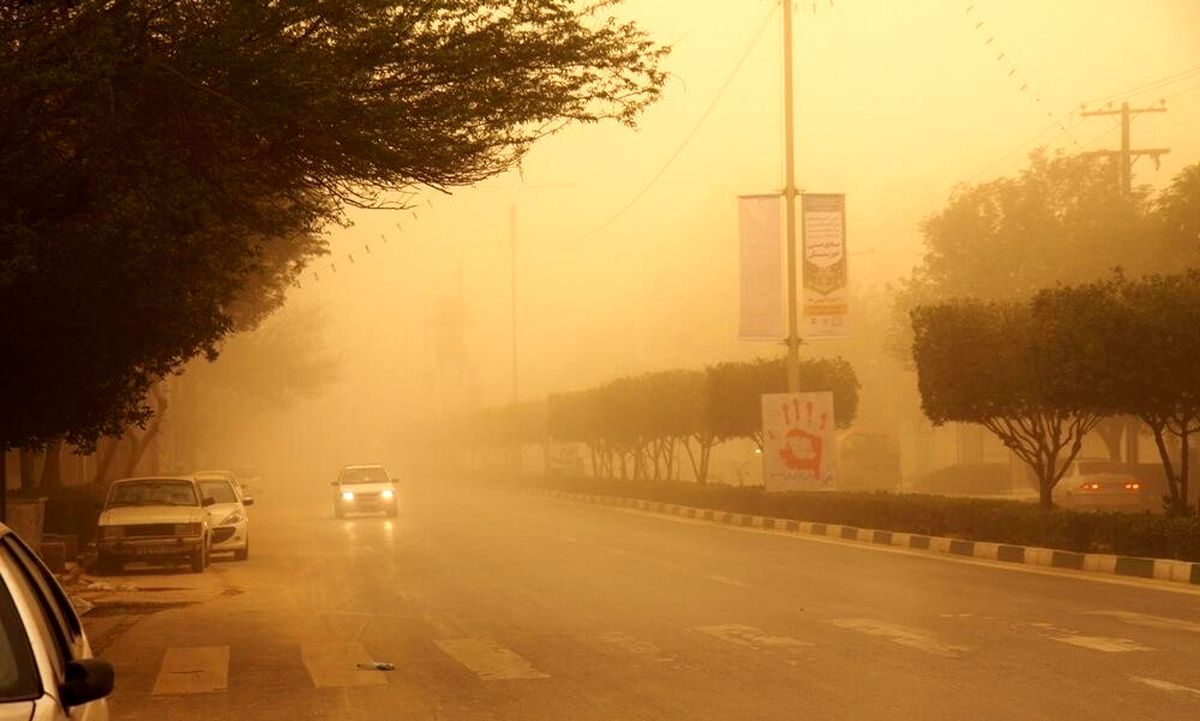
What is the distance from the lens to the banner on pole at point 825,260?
33781 millimetres

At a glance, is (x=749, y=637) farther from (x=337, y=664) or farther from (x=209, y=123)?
(x=209, y=123)

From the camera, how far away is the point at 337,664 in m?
13.7

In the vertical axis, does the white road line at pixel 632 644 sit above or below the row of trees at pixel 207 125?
below

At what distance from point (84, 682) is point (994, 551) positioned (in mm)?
22309

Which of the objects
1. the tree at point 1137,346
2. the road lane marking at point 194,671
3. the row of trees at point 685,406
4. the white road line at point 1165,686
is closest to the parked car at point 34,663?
the road lane marking at point 194,671

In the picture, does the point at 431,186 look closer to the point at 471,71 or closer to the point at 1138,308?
the point at 471,71

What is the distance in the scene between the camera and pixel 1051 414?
28.2m

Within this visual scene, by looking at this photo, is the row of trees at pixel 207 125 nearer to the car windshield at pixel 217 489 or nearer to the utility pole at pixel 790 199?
the car windshield at pixel 217 489

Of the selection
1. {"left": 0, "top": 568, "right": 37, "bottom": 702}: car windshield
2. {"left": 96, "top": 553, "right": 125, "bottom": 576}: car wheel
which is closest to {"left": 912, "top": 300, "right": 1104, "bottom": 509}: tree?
{"left": 96, "top": 553, "right": 125, "bottom": 576}: car wheel

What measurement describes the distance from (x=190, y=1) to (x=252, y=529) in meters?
30.9

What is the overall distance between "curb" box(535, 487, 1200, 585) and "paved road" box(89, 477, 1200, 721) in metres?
1.05

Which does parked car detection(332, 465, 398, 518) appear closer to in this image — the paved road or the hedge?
the hedge

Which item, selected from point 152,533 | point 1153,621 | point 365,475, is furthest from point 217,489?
point 1153,621

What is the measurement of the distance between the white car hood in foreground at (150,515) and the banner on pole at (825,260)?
13438 millimetres
